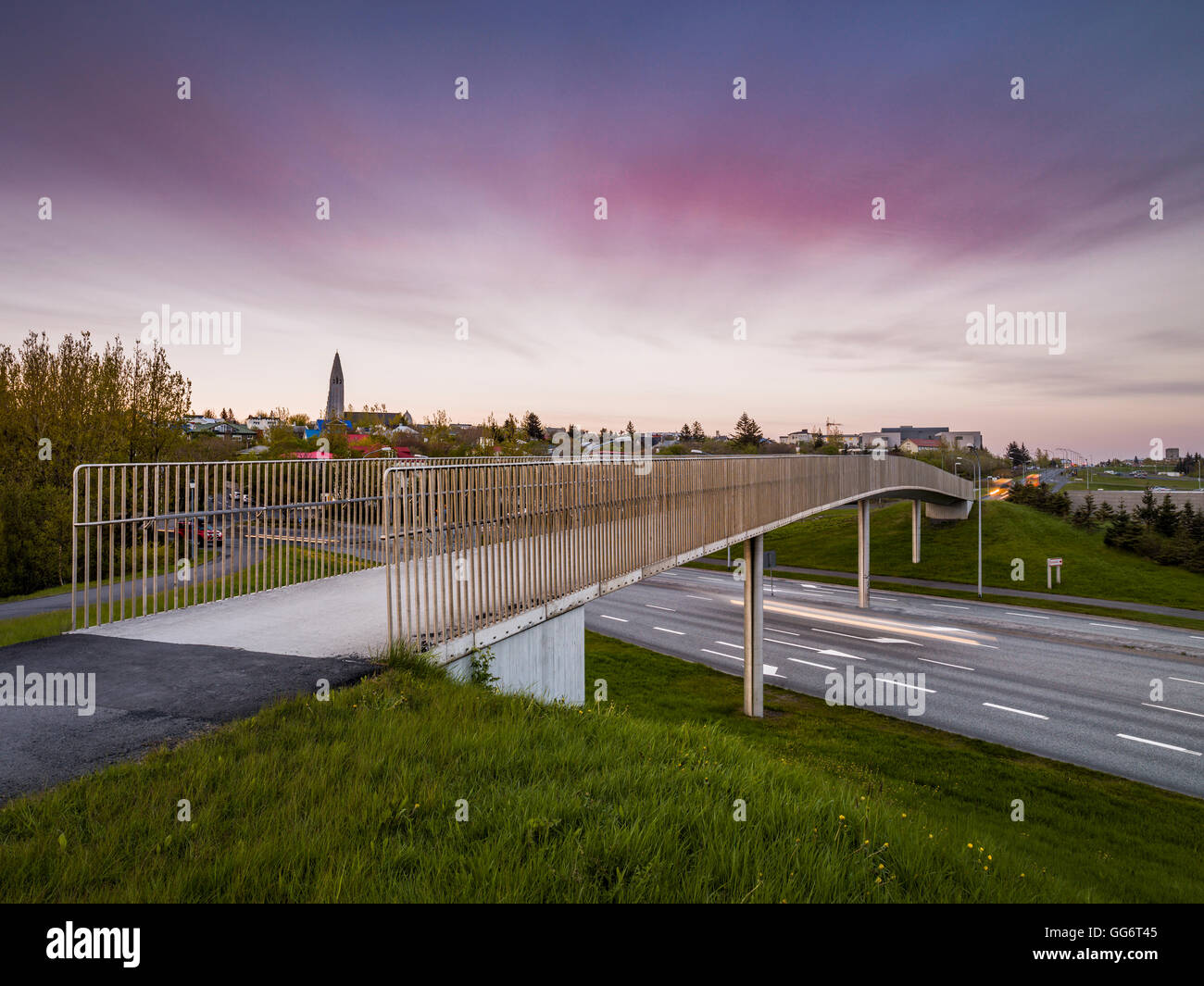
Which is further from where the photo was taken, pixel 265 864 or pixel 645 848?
pixel 645 848

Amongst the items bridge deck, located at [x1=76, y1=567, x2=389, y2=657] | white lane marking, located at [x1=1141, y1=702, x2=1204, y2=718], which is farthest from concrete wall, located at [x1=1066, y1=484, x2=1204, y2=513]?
bridge deck, located at [x1=76, y1=567, x2=389, y2=657]

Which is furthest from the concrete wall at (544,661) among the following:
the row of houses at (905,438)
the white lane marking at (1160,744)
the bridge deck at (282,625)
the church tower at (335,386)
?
the church tower at (335,386)

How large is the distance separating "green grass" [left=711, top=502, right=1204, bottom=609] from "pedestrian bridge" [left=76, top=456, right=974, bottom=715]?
A: 111 ft

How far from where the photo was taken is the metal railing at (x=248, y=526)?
8.33 meters

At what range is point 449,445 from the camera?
41.0 m

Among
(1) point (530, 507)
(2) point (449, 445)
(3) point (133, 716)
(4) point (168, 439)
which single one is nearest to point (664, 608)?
(2) point (449, 445)

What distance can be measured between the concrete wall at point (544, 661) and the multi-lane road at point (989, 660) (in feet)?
42.7

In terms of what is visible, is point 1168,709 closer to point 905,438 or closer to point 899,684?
point 899,684

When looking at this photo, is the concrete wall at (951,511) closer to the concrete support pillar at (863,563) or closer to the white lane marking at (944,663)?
the concrete support pillar at (863,563)
